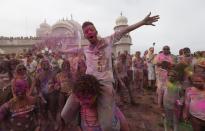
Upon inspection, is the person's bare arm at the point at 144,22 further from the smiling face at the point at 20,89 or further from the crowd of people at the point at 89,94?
the smiling face at the point at 20,89

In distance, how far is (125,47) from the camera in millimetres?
36156

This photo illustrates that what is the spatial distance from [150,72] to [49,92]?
5.55m

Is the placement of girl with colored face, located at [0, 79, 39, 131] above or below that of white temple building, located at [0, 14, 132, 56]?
below

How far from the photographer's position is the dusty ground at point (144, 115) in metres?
6.97

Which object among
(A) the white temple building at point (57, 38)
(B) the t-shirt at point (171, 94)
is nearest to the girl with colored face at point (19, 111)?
(B) the t-shirt at point (171, 94)

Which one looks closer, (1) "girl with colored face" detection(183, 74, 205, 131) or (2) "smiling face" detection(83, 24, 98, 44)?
(2) "smiling face" detection(83, 24, 98, 44)

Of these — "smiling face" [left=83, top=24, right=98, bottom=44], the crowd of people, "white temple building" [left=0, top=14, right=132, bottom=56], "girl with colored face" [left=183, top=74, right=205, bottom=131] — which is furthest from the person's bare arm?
"white temple building" [left=0, top=14, right=132, bottom=56]

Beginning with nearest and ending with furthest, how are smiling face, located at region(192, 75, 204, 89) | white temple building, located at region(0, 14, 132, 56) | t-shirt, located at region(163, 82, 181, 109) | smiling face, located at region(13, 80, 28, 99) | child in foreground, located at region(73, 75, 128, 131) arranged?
child in foreground, located at region(73, 75, 128, 131)
smiling face, located at region(13, 80, 28, 99)
smiling face, located at region(192, 75, 204, 89)
t-shirt, located at region(163, 82, 181, 109)
white temple building, located at region(0, 14, 132, 56)

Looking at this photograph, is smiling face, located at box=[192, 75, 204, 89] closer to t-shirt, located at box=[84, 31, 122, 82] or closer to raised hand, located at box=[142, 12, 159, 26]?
raised hand, located at box=[142, 12, 159, 26]

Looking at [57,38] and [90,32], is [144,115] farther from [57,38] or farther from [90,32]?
[57,38]

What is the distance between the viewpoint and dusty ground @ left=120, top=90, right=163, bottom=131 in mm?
6967

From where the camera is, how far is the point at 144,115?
792cm

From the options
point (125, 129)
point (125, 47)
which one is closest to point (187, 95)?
point (125, 129)

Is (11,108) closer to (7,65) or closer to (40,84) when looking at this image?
(40,84)
